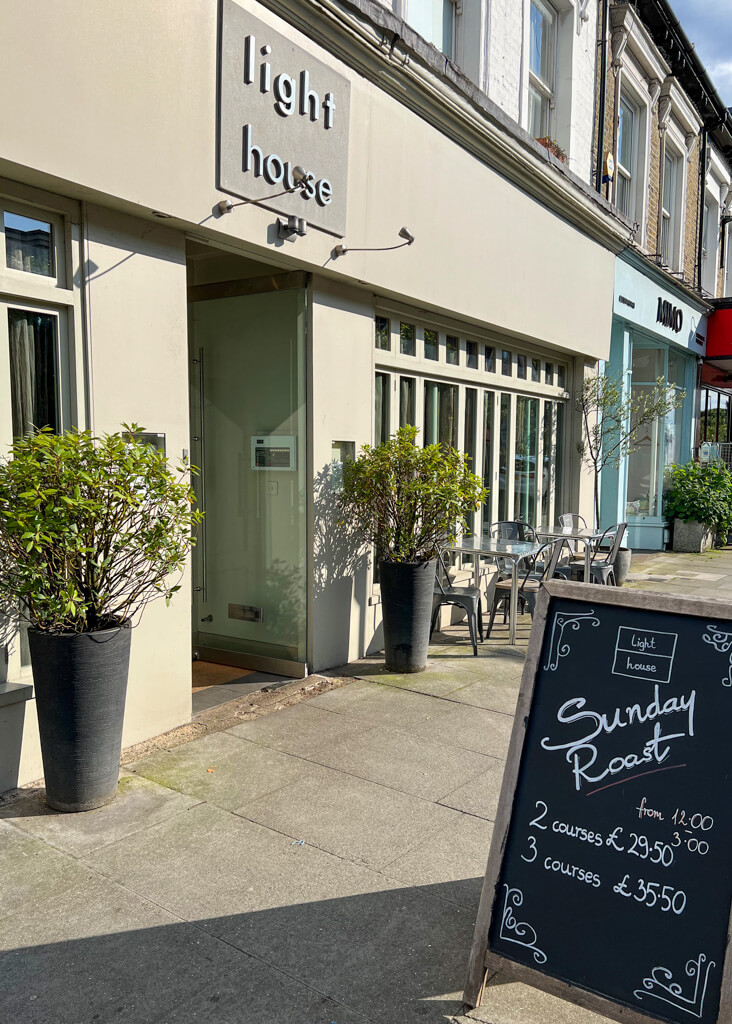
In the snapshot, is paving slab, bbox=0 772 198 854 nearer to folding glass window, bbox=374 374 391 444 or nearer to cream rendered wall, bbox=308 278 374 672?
cream rendered wall, bbox=308 278 374 672

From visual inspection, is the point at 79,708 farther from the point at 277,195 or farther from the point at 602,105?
the point at 602,105

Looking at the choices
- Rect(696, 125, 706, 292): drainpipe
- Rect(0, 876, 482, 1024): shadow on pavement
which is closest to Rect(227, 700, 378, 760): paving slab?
Rect(0, 876, 482, 1024): shadow on pavement

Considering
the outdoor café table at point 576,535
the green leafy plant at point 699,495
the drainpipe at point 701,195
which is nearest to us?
the outdoor café table at point 576,535

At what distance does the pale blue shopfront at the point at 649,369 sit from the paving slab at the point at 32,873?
36.6 ft

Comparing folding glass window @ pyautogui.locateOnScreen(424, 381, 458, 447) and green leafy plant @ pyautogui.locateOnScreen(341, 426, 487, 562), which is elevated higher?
folding glass window @ pyautogui.locateOnScreen(424, 381, 458, 447)

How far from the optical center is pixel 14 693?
13.7ft

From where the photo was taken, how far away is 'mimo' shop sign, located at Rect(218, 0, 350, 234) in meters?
5.11

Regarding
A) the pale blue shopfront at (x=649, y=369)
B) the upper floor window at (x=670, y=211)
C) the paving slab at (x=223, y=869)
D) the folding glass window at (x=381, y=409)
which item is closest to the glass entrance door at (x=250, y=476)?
the folding glass window at (x=381, y=409)

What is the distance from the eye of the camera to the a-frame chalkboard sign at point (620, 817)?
2.46 meters

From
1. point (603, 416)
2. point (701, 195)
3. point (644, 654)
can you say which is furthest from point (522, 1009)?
point (701, 195)

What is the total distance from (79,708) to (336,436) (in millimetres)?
3334

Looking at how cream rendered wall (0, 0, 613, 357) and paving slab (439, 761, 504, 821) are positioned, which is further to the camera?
paving slab (439, 761, 504, 821)

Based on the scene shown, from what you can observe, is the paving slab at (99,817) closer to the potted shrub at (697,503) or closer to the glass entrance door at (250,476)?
the glass entrance door at (250,476)

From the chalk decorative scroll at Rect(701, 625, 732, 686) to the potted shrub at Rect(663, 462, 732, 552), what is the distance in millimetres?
13463
